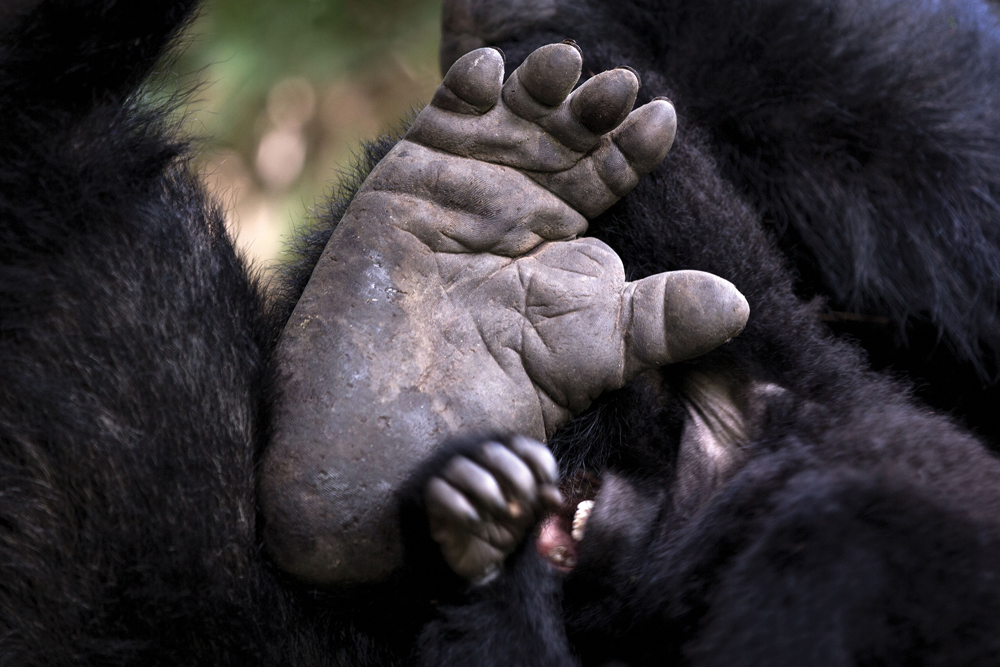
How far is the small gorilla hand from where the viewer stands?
0.83 metres

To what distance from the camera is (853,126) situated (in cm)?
126

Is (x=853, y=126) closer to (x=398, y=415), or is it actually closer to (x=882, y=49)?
(x=882, y=49)

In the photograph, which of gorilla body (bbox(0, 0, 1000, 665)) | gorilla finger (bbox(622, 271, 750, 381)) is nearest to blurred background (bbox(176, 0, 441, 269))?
gorilla body (bbox(0, 0, 1000, 665))

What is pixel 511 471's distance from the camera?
841 millimetres

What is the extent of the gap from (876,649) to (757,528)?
6.0 inches

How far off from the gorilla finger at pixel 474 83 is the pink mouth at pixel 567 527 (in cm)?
48

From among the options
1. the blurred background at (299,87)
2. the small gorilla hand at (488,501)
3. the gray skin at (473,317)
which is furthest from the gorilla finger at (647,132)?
the blurred background at (299,87)

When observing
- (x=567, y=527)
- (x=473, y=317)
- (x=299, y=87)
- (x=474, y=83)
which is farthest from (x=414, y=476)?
(x=299, y=87)

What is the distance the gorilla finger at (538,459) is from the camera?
86 cm

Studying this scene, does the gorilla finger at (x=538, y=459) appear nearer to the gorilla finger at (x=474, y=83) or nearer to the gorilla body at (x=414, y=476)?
the gorilla body at (x=414, y=476)

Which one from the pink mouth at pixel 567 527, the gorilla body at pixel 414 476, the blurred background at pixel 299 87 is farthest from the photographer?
the blurred background at pixel 299 87

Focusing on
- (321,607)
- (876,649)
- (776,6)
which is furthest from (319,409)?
(776,6)

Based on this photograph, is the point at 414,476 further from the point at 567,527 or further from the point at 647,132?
the point at 647,132

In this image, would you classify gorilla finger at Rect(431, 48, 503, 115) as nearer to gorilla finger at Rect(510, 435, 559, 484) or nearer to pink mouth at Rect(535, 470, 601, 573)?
gorilla finger at Rect(510, 435, 559, 484)
